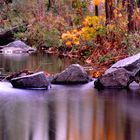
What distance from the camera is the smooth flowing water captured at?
7.54 metres

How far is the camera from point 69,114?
9.41 metres

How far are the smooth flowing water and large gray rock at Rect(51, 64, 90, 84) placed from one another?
66 centimetres

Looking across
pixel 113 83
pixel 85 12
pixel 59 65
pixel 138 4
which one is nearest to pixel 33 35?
pixel 85 12

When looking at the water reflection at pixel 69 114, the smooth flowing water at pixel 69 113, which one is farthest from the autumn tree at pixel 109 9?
the water reflection at pixel 69 114

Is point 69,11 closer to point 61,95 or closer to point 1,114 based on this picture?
point 61,95

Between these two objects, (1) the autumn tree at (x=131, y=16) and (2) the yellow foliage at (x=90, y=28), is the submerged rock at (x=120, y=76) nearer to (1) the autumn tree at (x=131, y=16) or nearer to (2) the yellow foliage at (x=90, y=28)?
(1) the autumn tree at (x=131, y=16)

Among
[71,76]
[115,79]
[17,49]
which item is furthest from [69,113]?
[17,49]

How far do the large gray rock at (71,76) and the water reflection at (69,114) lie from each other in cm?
88

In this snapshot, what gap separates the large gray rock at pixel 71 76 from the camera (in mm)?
14297

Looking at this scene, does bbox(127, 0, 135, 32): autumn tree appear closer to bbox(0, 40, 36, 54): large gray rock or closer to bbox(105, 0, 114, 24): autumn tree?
bbox(105, 0, 114, 24): autumn tree

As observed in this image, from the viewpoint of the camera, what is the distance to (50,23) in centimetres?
3153

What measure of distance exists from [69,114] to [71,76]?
5060 mm

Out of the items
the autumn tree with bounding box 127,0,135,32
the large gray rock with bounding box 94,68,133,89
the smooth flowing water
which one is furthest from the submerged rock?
the autumn tree with bounding box 127,0,135,32

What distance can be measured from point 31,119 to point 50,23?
76.1 ft
